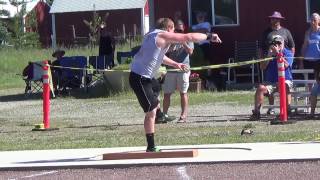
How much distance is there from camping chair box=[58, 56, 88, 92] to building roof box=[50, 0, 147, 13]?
3253 cm

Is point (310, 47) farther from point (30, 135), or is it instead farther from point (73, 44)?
point (73, 44)

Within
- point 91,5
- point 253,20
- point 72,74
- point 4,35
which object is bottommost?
point 72,74

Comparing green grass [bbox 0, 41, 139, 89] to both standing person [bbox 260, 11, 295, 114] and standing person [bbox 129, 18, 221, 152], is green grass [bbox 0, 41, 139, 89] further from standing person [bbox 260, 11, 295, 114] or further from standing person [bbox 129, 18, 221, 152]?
standing person [bbox 129, 18, 221, 152]

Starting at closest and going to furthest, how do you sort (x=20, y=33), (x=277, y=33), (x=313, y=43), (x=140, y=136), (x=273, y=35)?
(x=140, y=136), (x=273, y=35), (x=277, y=33), (x=313, y=43), (x=20, y=33)

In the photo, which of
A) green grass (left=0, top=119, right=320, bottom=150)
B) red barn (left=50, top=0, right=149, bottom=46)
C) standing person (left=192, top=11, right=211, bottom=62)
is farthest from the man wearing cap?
red barn (left=50, top=0, right=149, bottom=46)

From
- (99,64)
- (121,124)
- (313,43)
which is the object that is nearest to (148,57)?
(121,124)

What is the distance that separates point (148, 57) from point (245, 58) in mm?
12447

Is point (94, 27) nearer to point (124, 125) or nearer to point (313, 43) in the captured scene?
point (313, 43)

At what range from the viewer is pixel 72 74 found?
81.8 ft

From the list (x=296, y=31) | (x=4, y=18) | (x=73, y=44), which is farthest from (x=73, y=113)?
(x=4, y=18)

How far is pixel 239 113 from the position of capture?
17141 millimetres

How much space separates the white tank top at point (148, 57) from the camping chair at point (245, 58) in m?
12.2

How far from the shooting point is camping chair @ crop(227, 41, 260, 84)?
23094 millimetres

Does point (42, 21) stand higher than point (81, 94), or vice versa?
point (42, 21)
